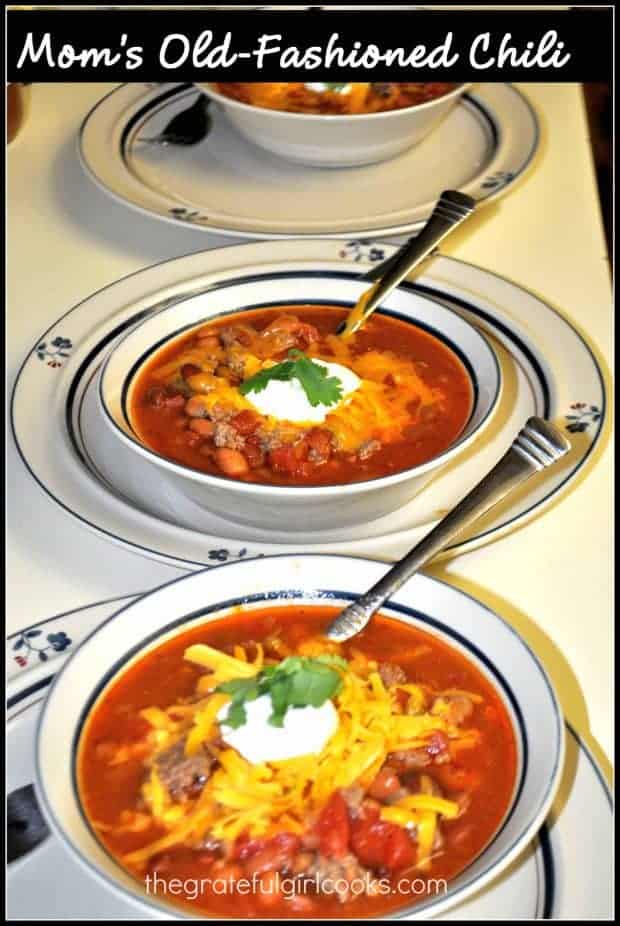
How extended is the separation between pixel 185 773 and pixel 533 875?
359 mm

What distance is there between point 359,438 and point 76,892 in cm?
75

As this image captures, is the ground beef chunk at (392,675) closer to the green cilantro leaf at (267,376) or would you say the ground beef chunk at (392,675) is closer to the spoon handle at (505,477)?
the spoon handle at (505,477)

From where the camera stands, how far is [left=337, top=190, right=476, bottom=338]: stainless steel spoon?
2.12m

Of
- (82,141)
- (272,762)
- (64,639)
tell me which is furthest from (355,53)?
(272,762)

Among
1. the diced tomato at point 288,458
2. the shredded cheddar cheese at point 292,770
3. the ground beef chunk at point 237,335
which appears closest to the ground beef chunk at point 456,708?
the shredded cheddar cheese at point 292,770

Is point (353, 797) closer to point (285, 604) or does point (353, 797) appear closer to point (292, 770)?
point (292, 770)

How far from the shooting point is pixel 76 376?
205cm

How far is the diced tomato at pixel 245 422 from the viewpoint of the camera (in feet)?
5.96

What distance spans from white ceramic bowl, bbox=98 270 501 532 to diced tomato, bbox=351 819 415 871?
49cm

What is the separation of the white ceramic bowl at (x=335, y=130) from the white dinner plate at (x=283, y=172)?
4 cm

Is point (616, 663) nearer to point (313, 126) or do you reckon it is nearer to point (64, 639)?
point (64, 639)

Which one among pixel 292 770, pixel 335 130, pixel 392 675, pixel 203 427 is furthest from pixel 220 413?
pixel 335 130

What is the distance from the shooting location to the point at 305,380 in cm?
184

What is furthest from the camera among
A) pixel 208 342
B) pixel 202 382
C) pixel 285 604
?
pixel 208 342
